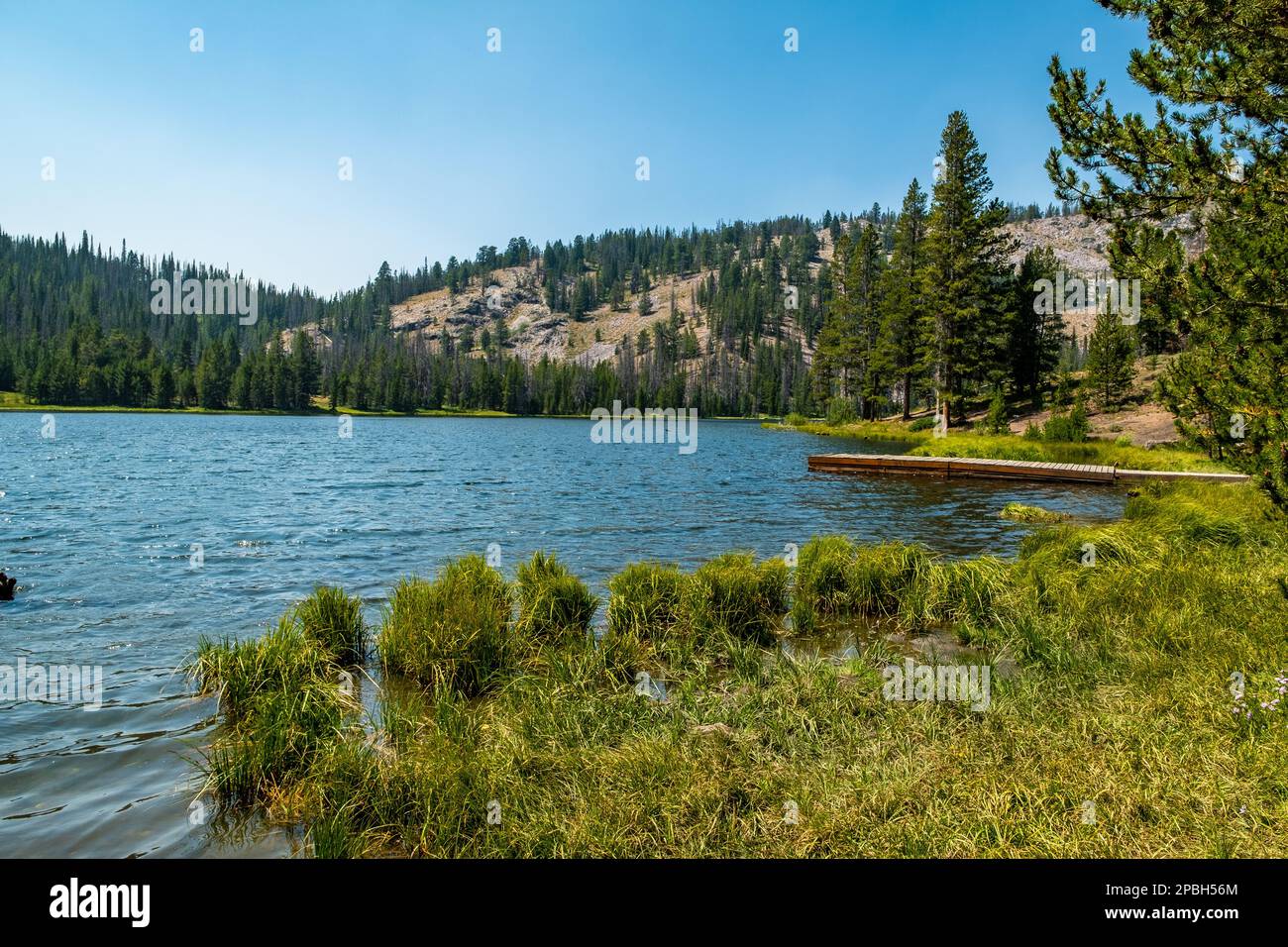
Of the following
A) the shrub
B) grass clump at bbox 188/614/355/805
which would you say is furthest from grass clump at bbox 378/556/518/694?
the shrub

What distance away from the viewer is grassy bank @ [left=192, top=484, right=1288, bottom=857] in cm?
473

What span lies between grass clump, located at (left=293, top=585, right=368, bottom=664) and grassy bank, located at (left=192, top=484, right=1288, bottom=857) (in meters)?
0.04

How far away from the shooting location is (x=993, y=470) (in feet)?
107

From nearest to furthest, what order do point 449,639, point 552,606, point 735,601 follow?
point 449,639 → point 552,606 → point 735,601

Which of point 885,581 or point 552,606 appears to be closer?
point 552,606

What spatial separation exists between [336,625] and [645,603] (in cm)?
417

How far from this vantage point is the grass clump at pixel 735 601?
9.98m

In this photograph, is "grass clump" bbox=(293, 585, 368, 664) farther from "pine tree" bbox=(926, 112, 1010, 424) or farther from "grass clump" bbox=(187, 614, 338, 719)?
"pine tree" bbox=(926, 112, 1010, 424)

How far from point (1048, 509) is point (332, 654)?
71.7 ft

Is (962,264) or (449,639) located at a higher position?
(962,264)

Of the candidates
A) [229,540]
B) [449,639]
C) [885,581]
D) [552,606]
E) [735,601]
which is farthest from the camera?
[229,540]

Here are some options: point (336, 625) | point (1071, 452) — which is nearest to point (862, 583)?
point (336, 625)

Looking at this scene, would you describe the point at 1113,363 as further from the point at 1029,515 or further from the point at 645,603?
the point at 645,603

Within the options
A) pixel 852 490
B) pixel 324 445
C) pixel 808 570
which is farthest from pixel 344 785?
pixel 324 445
